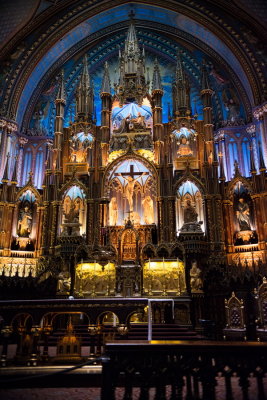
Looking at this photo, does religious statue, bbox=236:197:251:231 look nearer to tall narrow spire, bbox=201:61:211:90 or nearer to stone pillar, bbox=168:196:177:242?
stone pillar, bbox=168:196:177:242

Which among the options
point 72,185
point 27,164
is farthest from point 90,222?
point 27,164

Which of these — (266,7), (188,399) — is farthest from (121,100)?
(188,399)

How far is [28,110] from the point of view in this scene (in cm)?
2431

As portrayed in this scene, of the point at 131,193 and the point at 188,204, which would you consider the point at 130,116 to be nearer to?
the point at 131,193

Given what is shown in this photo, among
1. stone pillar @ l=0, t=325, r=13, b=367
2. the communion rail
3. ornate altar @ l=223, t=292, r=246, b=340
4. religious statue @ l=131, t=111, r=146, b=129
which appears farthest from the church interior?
the communion rail

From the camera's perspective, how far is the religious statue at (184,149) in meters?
21.8

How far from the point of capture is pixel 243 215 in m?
19.2

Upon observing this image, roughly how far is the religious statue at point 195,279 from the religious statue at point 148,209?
431 cm

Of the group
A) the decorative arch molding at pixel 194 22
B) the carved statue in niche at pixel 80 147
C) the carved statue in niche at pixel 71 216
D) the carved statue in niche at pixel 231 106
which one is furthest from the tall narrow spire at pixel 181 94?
the carved statue in niche at pixel 71 216

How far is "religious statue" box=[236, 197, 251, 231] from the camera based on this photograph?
1895 centimetres

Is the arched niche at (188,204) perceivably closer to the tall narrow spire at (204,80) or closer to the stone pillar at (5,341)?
the tall narrow spire at (204,80)

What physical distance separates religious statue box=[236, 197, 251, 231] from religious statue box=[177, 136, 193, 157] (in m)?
4.49

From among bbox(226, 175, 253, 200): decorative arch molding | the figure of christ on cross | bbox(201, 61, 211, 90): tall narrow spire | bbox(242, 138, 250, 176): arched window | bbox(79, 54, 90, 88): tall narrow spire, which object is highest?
bbox(79, 54, 90, 88): tall narrow spire

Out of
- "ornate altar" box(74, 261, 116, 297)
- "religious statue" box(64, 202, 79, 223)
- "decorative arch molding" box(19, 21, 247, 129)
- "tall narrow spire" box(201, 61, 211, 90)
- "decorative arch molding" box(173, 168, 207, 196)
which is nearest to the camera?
"ornate altar" box(74, 261, 116, 297)
